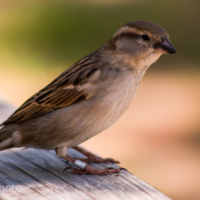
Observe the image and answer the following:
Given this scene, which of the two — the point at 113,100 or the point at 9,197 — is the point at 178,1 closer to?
the point at 113,100

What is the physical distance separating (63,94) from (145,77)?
19.0ft

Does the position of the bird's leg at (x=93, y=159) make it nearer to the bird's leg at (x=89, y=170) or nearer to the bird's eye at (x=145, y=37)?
the bird's leg at (x=89, y=170)

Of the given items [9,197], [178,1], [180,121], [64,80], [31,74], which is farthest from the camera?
[178,1]

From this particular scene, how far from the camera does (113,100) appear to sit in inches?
108

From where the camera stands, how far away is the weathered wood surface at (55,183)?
1994 millimetres

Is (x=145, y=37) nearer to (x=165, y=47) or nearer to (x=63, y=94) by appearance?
(x=165, y=47)

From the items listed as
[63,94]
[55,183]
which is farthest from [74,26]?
[55,183]

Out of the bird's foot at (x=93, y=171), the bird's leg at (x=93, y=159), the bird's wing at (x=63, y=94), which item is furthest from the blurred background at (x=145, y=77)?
the bird's foot at (x=93, y=171)

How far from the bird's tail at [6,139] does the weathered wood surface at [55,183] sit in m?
0.08

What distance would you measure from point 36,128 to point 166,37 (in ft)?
3.40

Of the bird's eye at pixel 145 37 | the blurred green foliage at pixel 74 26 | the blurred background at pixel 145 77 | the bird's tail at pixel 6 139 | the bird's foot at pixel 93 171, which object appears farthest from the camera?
the blurred green foliage at pixel 74 26

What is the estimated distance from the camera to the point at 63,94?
2865 millimetres

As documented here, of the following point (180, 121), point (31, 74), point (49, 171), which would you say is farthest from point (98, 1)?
point (49, 171)

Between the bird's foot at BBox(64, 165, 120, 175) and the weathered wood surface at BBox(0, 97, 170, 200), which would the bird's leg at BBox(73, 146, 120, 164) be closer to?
the weathered wood surface at BBox(0, 97, 170, 200)
